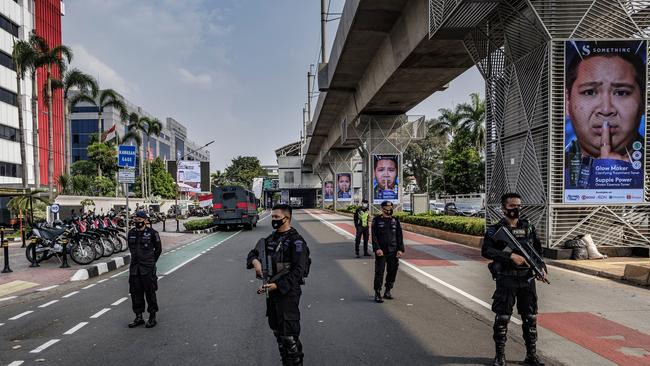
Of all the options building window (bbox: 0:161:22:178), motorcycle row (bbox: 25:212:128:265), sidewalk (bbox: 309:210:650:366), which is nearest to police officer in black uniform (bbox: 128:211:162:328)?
sidewalk (bbox: 309:210:650:366)

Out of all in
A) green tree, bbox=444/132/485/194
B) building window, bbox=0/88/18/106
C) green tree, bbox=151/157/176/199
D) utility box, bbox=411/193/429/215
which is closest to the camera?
utility box, bbox=411/193/429/215

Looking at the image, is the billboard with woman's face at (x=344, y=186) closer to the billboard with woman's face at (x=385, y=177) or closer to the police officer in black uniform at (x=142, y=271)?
the billboard with woman's face at (x=385, y=177)

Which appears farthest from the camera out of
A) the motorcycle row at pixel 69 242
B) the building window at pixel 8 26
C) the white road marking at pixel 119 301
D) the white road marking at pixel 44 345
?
the building window at pixel 8 26

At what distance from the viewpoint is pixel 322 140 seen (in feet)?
172

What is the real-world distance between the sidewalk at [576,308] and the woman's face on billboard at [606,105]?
3.17 metres

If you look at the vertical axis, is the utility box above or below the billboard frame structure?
below

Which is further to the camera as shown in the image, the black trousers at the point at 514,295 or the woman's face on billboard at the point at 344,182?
the woman's face on billboard at the point at 344,182

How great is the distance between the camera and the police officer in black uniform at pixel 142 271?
659cm

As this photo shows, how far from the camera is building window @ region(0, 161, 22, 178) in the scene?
40.0 meters

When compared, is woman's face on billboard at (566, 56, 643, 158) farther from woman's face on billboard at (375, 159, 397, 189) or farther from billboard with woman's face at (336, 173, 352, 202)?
billboard with woman's face at (336, 173, 352, 202)

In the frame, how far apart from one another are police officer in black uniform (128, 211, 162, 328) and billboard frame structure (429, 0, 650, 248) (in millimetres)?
9334

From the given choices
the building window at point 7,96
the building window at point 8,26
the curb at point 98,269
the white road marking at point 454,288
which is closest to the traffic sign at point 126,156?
the curb at point 98,269

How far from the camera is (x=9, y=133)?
136 feet

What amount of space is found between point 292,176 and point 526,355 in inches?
3260
